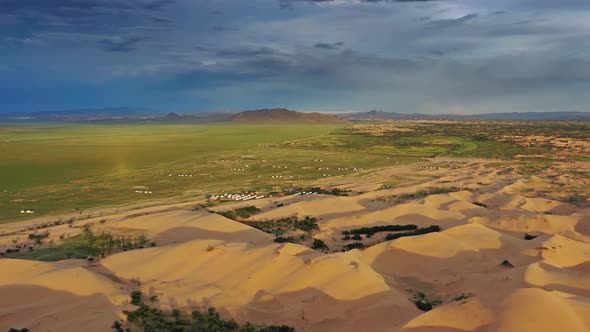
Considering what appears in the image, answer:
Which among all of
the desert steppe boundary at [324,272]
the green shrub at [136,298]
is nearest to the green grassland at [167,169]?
the desert steppe boundary at [324,272]

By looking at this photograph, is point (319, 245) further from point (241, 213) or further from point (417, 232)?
point (241, 213)

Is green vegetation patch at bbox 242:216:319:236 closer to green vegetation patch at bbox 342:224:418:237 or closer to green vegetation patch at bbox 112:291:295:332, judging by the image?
green vegetation patch at bbox 342:224:418:237

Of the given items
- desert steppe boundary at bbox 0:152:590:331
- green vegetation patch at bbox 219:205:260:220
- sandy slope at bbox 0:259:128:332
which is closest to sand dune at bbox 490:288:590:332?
desert steppe boundary at bbox 0:152:590:331

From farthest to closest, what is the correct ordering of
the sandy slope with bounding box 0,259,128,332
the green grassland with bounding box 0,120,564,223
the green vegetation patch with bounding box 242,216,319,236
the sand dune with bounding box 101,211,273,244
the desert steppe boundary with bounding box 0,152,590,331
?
the green grassland with bounding box 0,120,564,223 < the green vegetation patch with bounding box 242,216,319,236 < the sand dune with bounding box 101,211,273,244 < the sandy slope with bounding box 0,259,128,332 < the desert steppe boundary with bounding box 0,152,590,331

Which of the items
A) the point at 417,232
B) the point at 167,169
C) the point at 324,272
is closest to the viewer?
the point at 324,272

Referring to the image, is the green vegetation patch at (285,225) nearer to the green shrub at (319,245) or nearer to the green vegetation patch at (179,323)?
the green shrub at (319,245)

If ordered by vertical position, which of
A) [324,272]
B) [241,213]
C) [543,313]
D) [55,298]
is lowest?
[241,213]

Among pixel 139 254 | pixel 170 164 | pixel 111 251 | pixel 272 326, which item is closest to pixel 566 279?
pixel 272 326

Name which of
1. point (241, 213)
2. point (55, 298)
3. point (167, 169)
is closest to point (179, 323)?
point (55, 298)
